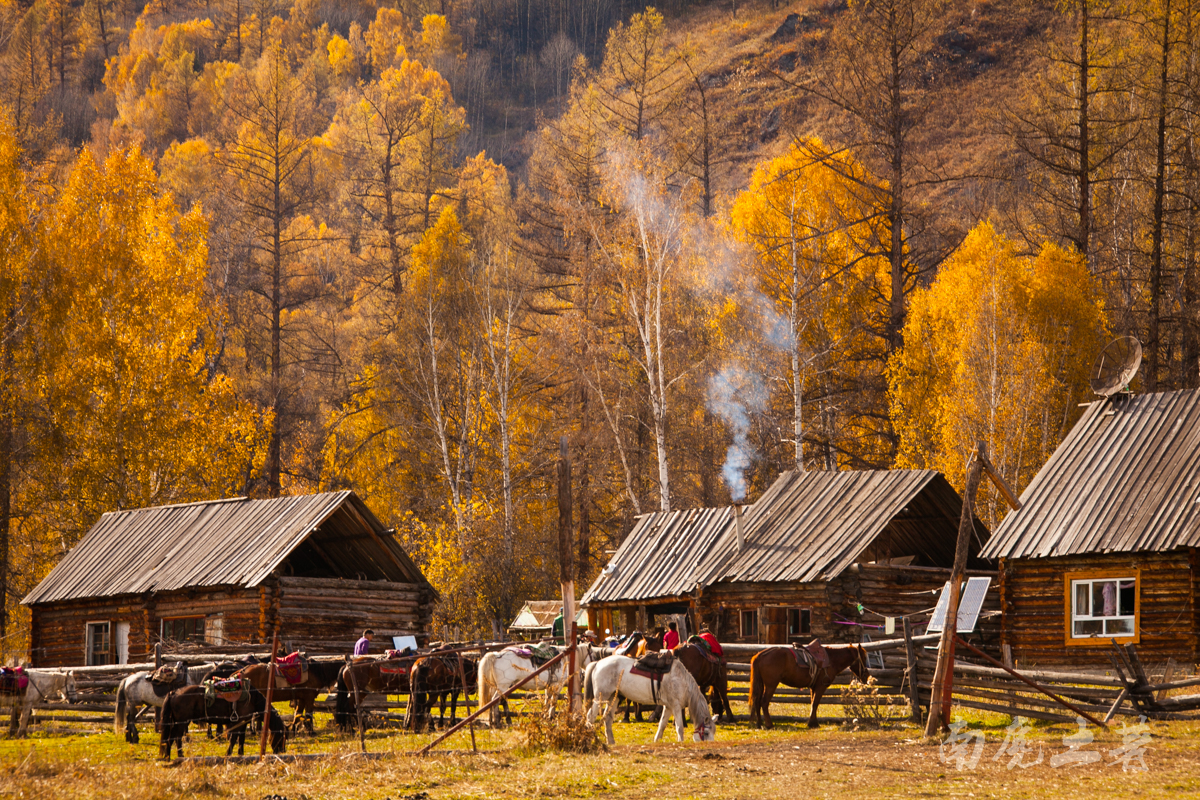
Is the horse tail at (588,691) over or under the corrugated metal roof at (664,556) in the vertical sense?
under

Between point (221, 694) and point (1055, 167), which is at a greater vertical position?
point (1055, 167)

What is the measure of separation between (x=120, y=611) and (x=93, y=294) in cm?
1161

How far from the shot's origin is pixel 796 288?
3628cm

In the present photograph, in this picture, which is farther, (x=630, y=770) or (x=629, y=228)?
(x=629, y=228)

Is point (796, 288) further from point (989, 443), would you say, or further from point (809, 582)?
point (809, 582)

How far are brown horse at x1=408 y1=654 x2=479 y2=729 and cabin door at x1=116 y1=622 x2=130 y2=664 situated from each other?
13.3m

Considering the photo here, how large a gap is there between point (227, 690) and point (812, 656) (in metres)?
9.07

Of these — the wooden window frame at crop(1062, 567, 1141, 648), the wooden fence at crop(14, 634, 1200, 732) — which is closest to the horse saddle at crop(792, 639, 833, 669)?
the wooden fence at crop(14, 634, 1200, 732)

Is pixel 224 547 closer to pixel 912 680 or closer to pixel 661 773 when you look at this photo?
pixel 912 680

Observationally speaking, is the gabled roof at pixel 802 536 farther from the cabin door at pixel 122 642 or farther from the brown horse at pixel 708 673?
the cabin door at pixel 122 642

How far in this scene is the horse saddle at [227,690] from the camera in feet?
55.6

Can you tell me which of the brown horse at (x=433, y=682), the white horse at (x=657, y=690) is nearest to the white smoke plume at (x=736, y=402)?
the brown horse at (x=433, y=682)

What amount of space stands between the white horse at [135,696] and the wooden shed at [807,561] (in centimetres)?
1220

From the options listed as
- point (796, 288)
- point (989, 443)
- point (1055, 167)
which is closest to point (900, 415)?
point (989, 443)
